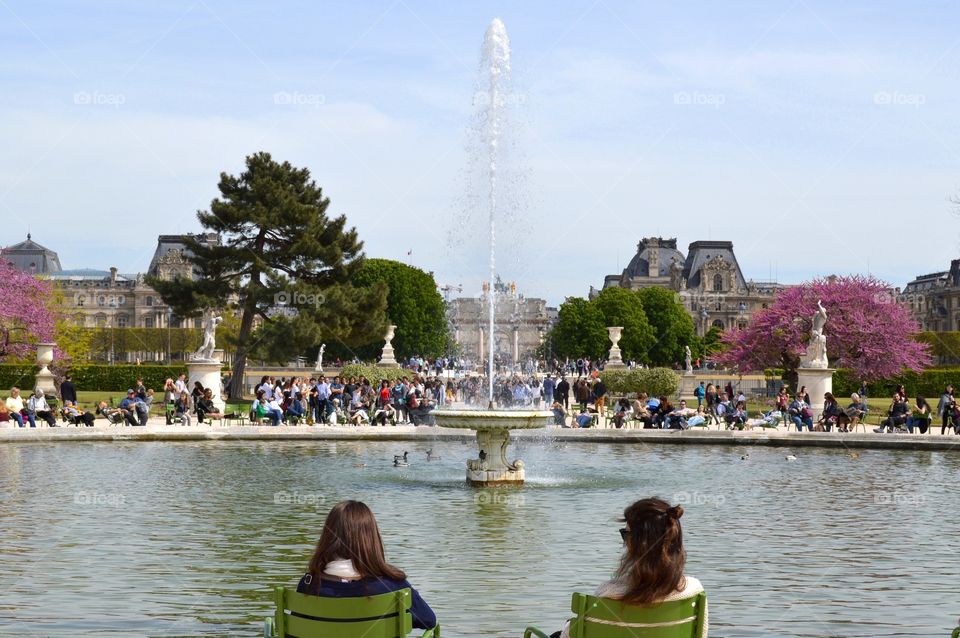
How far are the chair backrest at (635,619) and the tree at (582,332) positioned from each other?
97324 millimetres

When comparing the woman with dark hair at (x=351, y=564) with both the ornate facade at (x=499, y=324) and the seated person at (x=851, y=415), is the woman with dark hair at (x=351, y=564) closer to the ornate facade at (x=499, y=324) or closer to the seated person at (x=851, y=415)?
the ornate facade at (x=499, y=324)

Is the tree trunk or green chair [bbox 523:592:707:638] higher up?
the tree trunk

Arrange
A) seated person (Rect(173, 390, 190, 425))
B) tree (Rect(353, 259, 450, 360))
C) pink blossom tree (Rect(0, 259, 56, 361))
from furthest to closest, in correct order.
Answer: tree (Rect(353, 259, 450, 360)) → pink blossom tree (Rect(0, 259, 56, 361)) → seated person (Rect(173, 390, 190, 425))

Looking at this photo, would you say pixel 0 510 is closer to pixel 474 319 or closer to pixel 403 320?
pixel 474 319

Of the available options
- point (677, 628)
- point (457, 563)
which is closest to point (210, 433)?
point (457, 563)

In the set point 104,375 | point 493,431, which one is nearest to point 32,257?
point 104,375

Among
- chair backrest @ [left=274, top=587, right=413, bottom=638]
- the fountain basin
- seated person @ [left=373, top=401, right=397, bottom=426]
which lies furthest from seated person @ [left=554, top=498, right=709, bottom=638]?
seated person @ [left=373, top=401, right=397, bottom=426]

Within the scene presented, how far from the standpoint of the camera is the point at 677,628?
5.77m

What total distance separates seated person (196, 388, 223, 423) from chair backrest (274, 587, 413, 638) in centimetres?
2559

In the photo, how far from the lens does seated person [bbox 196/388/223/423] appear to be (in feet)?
102

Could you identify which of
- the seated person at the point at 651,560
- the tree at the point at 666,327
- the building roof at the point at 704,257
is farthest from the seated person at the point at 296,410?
the building roof at the point at 704,257

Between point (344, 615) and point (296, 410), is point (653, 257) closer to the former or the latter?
point (296, 410)

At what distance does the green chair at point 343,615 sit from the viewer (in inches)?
234

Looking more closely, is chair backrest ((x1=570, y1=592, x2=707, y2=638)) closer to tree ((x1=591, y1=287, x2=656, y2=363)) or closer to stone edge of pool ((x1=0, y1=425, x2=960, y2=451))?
stone edge of pool ((x1=0, y1=425, x2=960, y2=451))
